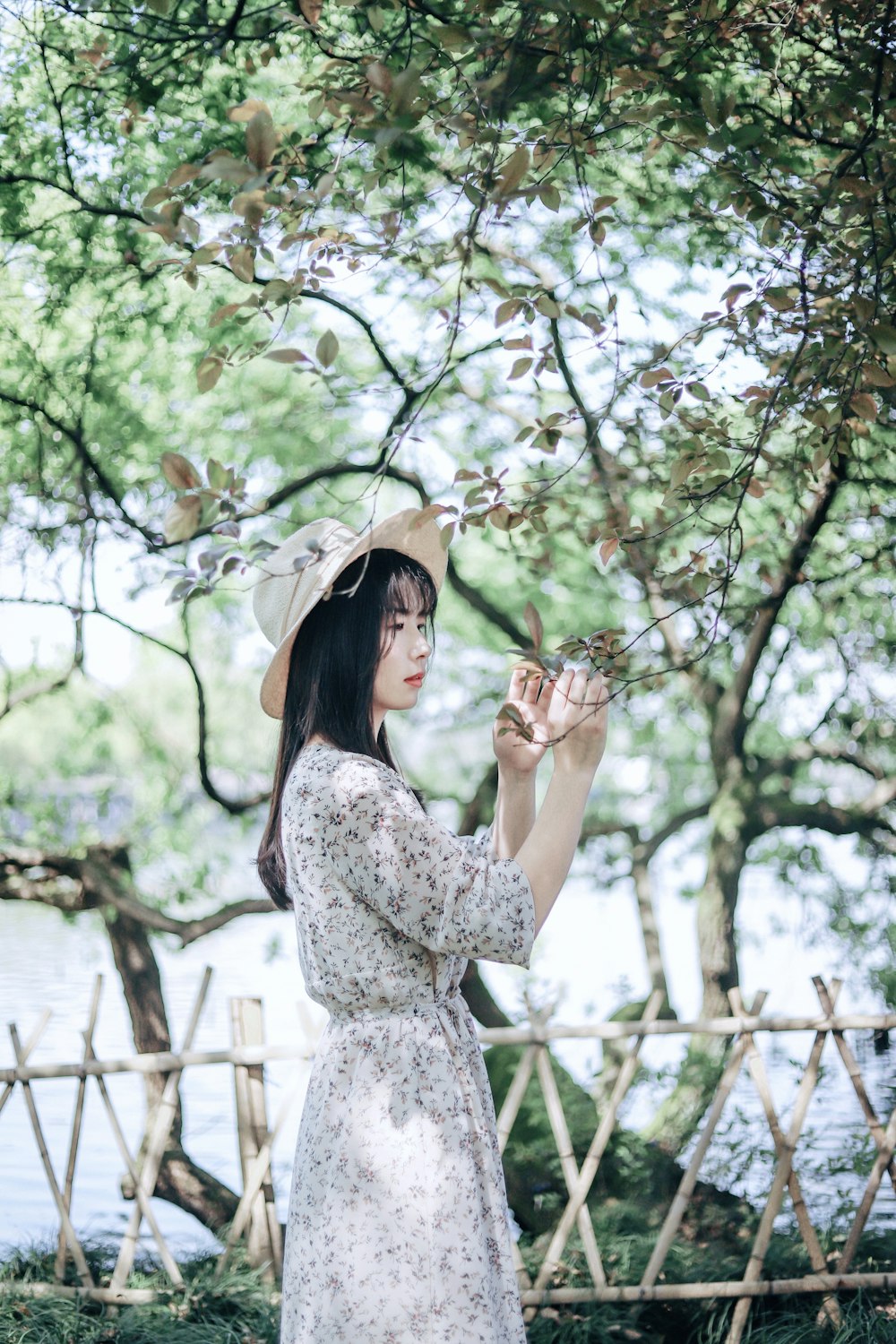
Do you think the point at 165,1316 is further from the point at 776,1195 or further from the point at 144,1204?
the point at 776,1195

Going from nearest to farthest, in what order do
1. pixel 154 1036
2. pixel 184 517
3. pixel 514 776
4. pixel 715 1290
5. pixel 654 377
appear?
pixel 184 517 → pixel 514 776 → pixel 654 377 → pixel 715 1290 → pixel 154 1036

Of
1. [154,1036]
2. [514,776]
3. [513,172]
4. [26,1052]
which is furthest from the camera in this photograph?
[154,1036]

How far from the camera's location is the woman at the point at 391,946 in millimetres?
1478

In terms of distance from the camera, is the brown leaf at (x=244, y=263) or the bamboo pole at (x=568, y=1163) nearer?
the brown leaf at (x=244, y=263)

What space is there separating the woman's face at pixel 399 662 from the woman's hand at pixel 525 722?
0.13m

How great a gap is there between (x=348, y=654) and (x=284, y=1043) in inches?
295

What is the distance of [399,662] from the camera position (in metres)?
1.68

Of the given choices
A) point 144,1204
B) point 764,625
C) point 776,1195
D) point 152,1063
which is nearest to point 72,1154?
point 144,1204

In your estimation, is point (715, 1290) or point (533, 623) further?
point (715, 1290)

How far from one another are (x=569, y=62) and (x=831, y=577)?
2.38 m

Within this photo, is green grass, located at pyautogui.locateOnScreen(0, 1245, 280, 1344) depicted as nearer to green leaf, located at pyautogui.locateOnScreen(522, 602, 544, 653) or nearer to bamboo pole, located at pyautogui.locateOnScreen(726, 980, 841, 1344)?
bamboo pole, located at pyautogui.locateOnScreen(726, 980, 841, 1344)

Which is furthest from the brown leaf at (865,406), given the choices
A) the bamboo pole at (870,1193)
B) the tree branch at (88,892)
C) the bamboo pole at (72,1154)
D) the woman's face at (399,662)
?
the tree branch at (88,892)

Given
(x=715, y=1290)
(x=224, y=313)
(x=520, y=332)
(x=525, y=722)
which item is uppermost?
(x=520, y=332)

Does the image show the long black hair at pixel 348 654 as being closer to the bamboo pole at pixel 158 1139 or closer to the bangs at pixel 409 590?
the bangs at pixel 409 590
